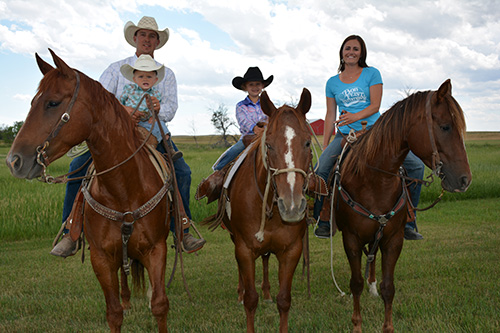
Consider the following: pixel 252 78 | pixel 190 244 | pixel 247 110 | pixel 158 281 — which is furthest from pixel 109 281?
pixel 252 78

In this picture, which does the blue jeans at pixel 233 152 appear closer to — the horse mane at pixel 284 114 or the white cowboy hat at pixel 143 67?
the white cowboy hat at pixel 143 67

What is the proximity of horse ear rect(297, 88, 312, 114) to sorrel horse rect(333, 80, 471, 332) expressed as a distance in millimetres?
1077

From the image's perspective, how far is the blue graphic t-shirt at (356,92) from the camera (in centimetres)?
529

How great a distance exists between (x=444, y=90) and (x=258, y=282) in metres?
4.34

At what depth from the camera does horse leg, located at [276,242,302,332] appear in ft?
13.0

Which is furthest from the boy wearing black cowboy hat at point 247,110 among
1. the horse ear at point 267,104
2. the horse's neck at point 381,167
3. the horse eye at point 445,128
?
the horse eye at point 445,128

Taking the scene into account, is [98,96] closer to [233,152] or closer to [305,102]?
[305,102]

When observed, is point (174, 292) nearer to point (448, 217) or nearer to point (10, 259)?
point (10, 259)

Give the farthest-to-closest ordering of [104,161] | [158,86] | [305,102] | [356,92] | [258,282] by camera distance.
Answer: [258,282] → [356,92] → [158,86] → [305,102] → [104,161]

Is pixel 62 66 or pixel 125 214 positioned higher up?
pixel 62 66

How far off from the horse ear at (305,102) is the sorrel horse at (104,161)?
1566 mm

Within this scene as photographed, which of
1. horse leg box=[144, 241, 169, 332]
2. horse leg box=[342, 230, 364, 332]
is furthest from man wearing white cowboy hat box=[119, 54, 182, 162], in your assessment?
horse leg box=[342, 230, 364, 332]

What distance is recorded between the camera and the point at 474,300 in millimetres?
5000

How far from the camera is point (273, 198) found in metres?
3.73
